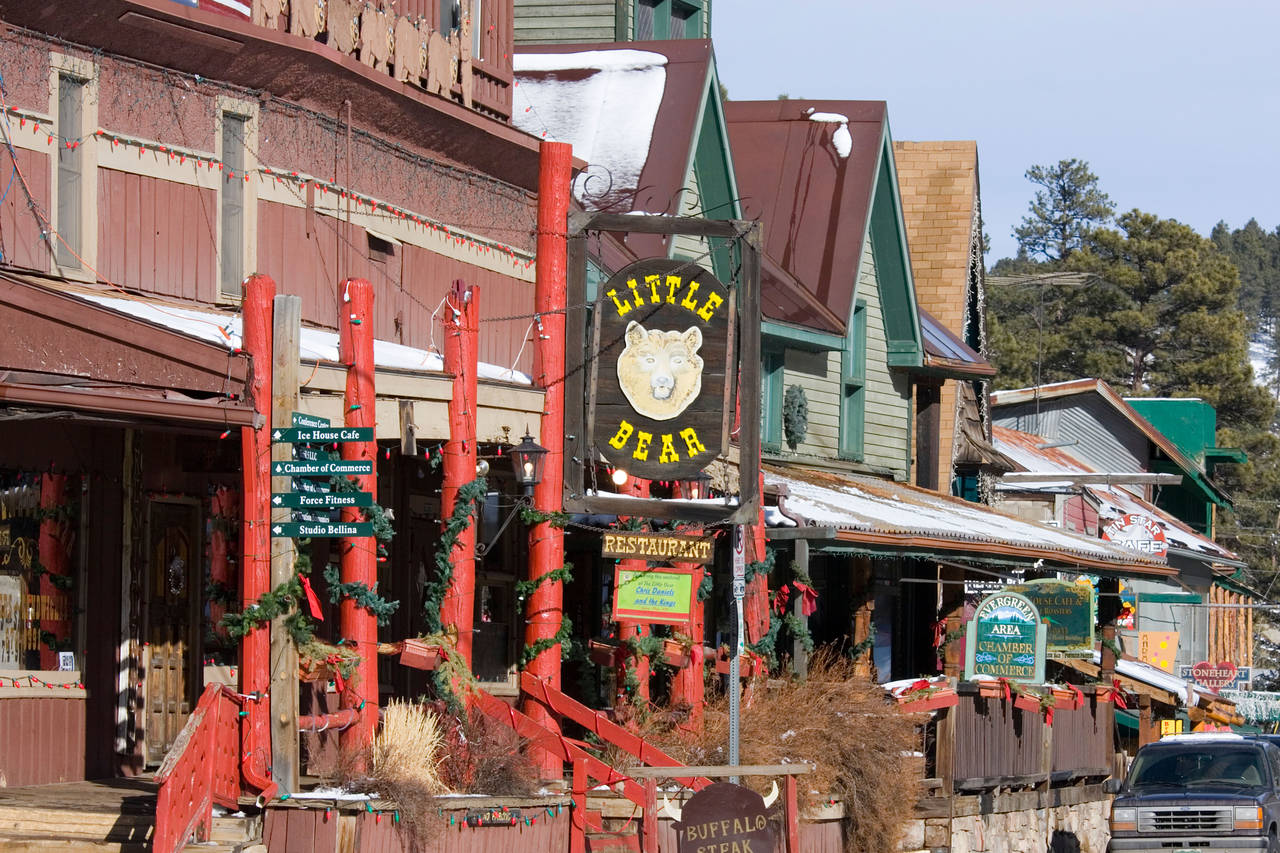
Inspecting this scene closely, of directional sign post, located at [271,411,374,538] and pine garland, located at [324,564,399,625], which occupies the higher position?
directional sign post, located at [271,411,374,538]

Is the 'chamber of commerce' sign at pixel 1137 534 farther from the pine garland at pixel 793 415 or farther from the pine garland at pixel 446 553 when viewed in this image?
the pine garland at pixel 446 553

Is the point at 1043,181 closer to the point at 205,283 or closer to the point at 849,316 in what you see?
the point at 849,316

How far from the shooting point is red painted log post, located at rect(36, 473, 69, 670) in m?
14.9

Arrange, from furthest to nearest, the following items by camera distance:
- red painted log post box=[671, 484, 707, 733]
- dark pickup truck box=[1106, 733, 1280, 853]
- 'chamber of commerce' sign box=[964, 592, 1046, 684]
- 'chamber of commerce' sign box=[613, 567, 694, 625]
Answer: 'chamber of commerce' sign box=[964, 592, 1046, 684], dark pickup truck box=[1106, 733, 1280, 853], red painted log post box=[671, 484, 707, 733], 'chamber of commerce' sign box=[613, 567, 694, 625]

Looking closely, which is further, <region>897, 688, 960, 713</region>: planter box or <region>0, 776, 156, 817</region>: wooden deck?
<region>897, 688, 960, 713</region>: planter box

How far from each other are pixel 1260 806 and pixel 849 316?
9373 millimetres

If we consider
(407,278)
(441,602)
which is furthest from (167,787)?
(407,278)

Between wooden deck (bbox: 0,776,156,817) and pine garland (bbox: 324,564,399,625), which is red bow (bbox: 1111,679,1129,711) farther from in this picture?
wooden deck (bbox: 0,776,156,817)

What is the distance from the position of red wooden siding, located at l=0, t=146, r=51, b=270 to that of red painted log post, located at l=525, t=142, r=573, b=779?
3965 mm

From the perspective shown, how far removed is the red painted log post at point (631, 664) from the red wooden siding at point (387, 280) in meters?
2.16

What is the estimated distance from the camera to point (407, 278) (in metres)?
19.0

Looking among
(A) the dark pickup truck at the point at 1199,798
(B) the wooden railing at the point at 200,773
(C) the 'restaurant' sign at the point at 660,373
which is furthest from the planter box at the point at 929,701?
(B) the wooden railing at the point at 200,773

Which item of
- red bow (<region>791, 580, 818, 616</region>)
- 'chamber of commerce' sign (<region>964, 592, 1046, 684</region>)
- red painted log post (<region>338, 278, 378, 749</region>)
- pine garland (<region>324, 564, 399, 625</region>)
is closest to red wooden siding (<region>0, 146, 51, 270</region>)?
red painted log post (<region>338, 278, 378, 749</region>)

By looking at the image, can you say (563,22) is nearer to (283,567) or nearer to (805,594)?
(805,594)
